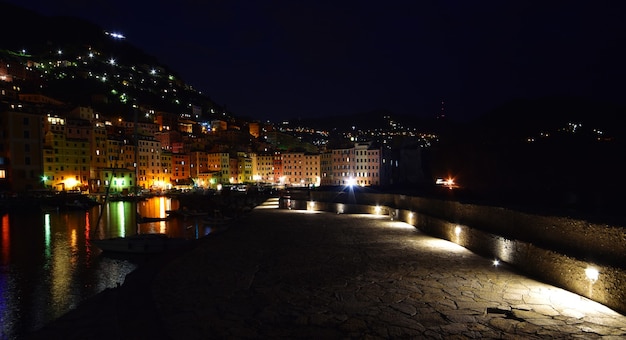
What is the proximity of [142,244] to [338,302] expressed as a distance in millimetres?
21670

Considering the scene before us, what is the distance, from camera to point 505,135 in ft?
348

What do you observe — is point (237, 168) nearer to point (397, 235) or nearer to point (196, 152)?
point (196, 152)

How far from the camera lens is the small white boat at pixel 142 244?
2453 centimetres

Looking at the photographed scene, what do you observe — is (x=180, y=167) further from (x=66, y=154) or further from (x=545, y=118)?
(x=545, y=118)

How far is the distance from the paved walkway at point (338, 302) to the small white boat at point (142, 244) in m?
15.7

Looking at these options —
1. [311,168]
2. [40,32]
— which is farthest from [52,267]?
[40,32]

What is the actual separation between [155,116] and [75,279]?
421 feet

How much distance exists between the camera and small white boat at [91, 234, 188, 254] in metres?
24.5

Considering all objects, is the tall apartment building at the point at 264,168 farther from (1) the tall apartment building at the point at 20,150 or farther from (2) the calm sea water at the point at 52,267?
→ (2) the calm sea water at the point at 52,267

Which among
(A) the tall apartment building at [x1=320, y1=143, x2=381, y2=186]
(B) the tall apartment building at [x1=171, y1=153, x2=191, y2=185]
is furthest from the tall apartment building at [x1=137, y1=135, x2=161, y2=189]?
(A) the tall apartment building at [x1=320, y1=143, x2=381, y2=186]

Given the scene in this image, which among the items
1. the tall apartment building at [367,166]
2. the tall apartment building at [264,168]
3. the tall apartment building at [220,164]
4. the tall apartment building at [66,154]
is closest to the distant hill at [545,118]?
the tall apartment building at [367,166]

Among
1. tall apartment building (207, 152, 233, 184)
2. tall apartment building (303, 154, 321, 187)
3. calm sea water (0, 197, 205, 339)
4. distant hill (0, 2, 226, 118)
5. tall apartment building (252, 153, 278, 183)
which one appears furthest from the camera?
distant hill (0, 2, 226, 118)

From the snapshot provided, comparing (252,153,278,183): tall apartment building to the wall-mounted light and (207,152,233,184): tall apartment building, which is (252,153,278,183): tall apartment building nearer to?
(207,152,233,184): tall apartment building

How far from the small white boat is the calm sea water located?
74 cm
